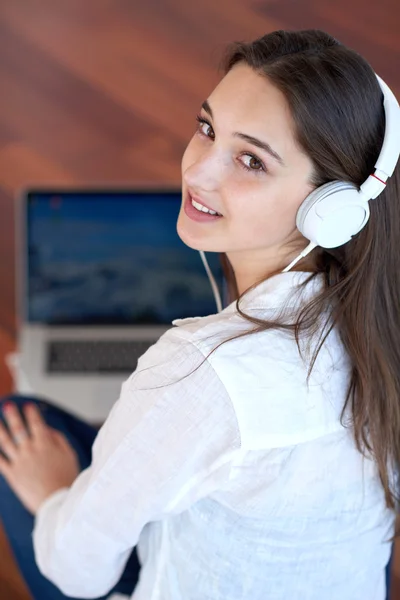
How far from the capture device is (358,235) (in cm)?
96

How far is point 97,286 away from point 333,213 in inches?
36.0

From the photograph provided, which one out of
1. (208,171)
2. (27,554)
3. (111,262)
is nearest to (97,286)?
(111,262)

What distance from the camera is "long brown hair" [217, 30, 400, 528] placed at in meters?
0.88

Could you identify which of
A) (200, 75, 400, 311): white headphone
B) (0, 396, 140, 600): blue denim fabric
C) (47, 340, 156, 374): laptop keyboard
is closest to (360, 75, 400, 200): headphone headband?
(200, 75, 400, 311): white headphone

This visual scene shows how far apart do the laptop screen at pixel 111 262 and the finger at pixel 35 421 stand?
0.36 m

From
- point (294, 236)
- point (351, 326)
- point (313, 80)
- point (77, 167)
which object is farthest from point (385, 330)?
point (77, 167)

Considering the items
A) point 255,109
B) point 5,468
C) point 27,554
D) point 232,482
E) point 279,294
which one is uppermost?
point 255,109

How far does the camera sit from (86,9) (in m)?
2.19

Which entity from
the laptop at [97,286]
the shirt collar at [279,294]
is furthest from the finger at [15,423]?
the shirt collar at [279,294]

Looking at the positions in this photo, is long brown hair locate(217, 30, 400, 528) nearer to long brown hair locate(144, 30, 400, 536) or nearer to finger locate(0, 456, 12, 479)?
long brown hair locate(144, 30, 400, 536)

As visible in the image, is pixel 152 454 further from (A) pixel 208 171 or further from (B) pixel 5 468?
(B) pixel 5 468

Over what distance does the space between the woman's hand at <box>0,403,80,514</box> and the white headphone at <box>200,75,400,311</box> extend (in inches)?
24.7

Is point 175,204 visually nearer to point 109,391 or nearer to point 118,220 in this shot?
point 118,220

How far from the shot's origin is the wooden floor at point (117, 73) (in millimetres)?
2135
